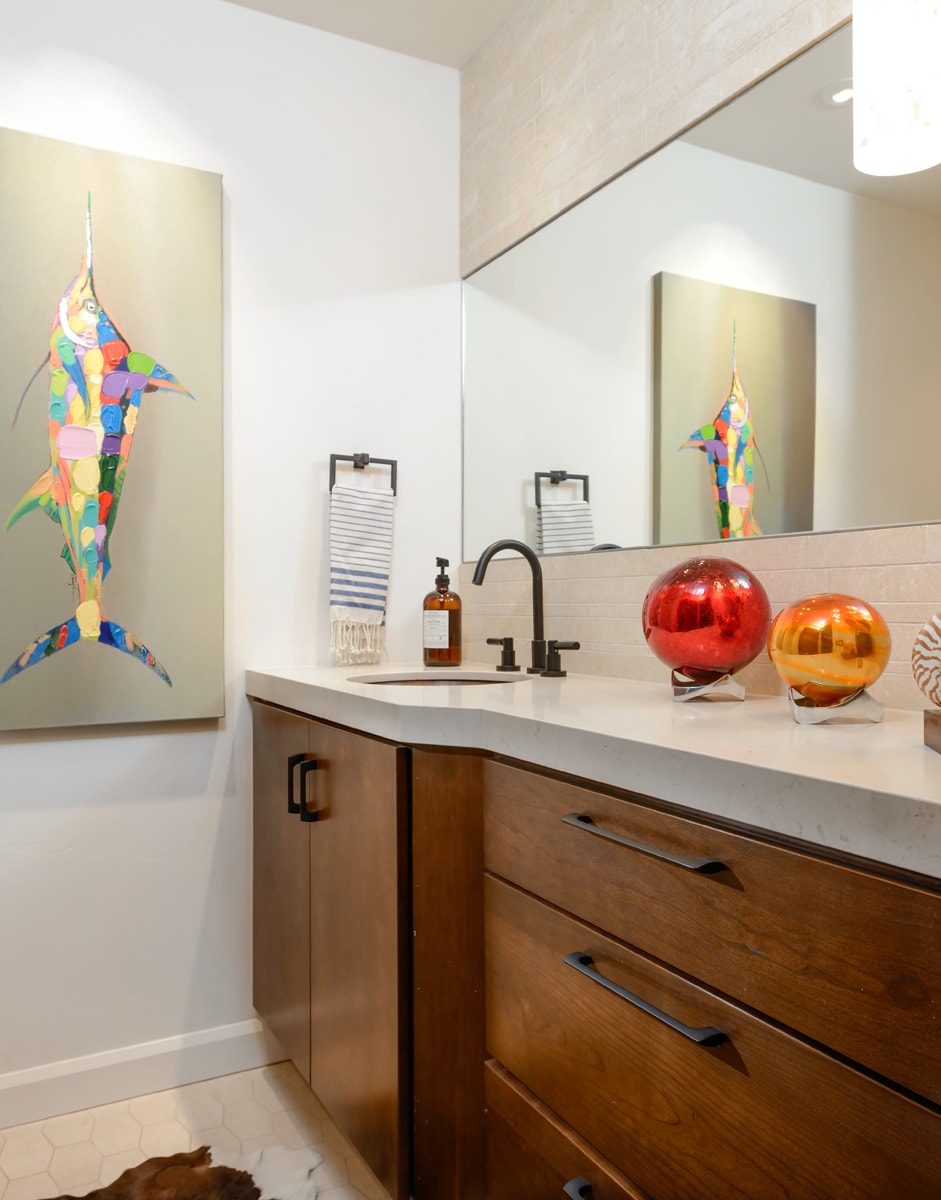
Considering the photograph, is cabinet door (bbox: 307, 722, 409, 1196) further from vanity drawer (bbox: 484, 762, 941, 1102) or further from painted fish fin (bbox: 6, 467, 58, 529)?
painted fish fin (bbox: 6, 467, 58, 529)

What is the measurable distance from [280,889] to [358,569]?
2.45 feet

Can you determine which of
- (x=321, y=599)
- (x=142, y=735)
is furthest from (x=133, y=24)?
(x=142, y=735)

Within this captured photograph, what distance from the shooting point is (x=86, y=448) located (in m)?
1.83

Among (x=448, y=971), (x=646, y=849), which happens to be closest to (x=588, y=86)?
(x=646, y=849)

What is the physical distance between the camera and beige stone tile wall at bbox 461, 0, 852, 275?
1447 mm

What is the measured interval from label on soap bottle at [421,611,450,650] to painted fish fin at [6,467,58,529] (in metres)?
0.82

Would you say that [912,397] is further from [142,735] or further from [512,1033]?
[142,735]

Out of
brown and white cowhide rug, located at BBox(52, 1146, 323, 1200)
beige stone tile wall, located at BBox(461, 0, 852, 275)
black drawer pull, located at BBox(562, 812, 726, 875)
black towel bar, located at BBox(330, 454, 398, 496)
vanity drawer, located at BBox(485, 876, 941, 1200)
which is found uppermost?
beige stone tile wall, located at BBox(461, 0, 852, 275)

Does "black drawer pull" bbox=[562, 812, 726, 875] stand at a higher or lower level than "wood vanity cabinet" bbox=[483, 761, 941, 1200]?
higher

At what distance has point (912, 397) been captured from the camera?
3.94ft

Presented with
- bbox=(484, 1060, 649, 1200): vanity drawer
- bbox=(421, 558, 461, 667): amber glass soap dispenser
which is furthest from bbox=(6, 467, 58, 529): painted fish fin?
bbox=(484, 1060, 649, 1200): vanity drawer

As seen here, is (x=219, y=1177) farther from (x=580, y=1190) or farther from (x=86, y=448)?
(x=86, y=448)

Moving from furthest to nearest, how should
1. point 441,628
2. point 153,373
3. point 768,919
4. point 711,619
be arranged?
point 441,628, point 153,373, point 711,619, point 768,919

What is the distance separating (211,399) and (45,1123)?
154 centimetres
